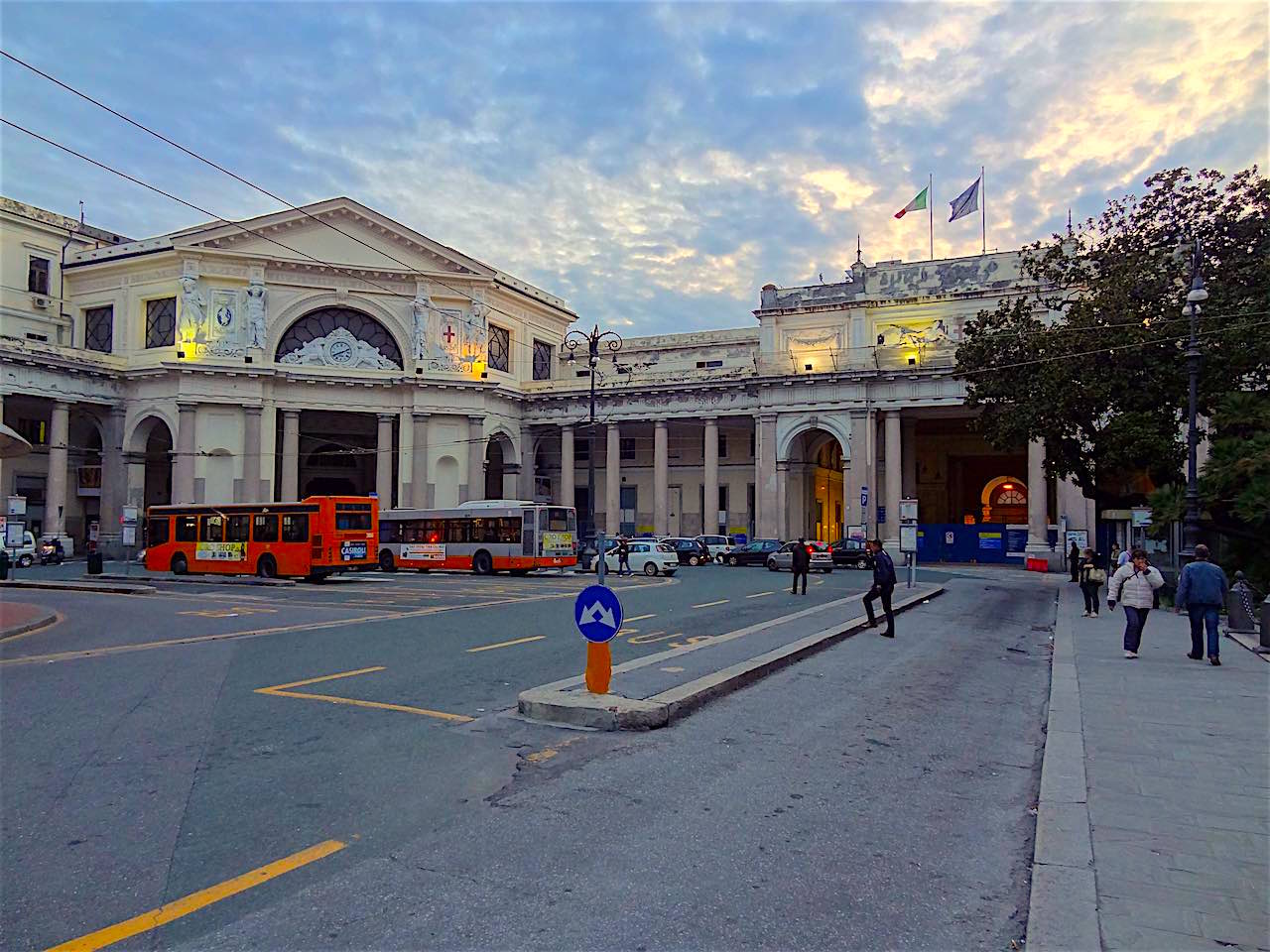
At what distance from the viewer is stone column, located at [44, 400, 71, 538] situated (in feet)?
158

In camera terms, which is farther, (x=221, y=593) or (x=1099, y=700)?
(x=221, y=593)

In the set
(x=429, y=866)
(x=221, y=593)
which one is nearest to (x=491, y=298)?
(x=221, y=593)

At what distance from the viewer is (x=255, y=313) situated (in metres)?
51.6

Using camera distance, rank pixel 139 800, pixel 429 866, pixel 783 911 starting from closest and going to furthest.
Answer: pixel 783 911
pixel 429 866
pixel 139 800

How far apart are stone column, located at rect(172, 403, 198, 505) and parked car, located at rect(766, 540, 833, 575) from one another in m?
31.6

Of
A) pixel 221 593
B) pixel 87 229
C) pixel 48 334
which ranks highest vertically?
pixel 87 229

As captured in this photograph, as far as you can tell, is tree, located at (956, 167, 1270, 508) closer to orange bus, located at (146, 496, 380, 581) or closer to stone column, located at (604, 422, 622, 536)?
orange bus, located at (146, 496, 380, 581)

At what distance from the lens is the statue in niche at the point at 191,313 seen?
167 ft

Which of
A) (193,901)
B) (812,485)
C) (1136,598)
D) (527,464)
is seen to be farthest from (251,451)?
(193,901)

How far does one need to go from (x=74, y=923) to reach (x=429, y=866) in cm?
171

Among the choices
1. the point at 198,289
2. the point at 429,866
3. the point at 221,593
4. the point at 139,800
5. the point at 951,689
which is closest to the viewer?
the point at 429,866

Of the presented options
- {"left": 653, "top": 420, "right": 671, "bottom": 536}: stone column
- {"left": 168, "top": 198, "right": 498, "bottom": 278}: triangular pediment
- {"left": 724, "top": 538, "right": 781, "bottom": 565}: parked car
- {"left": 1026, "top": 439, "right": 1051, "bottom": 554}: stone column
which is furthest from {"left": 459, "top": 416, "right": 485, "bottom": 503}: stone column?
{"left": 1026, "top": 439, "right": 1051, "bottom": 554}: stone column

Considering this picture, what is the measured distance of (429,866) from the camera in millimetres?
5090

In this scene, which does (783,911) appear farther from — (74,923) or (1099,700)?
(1099,700)
